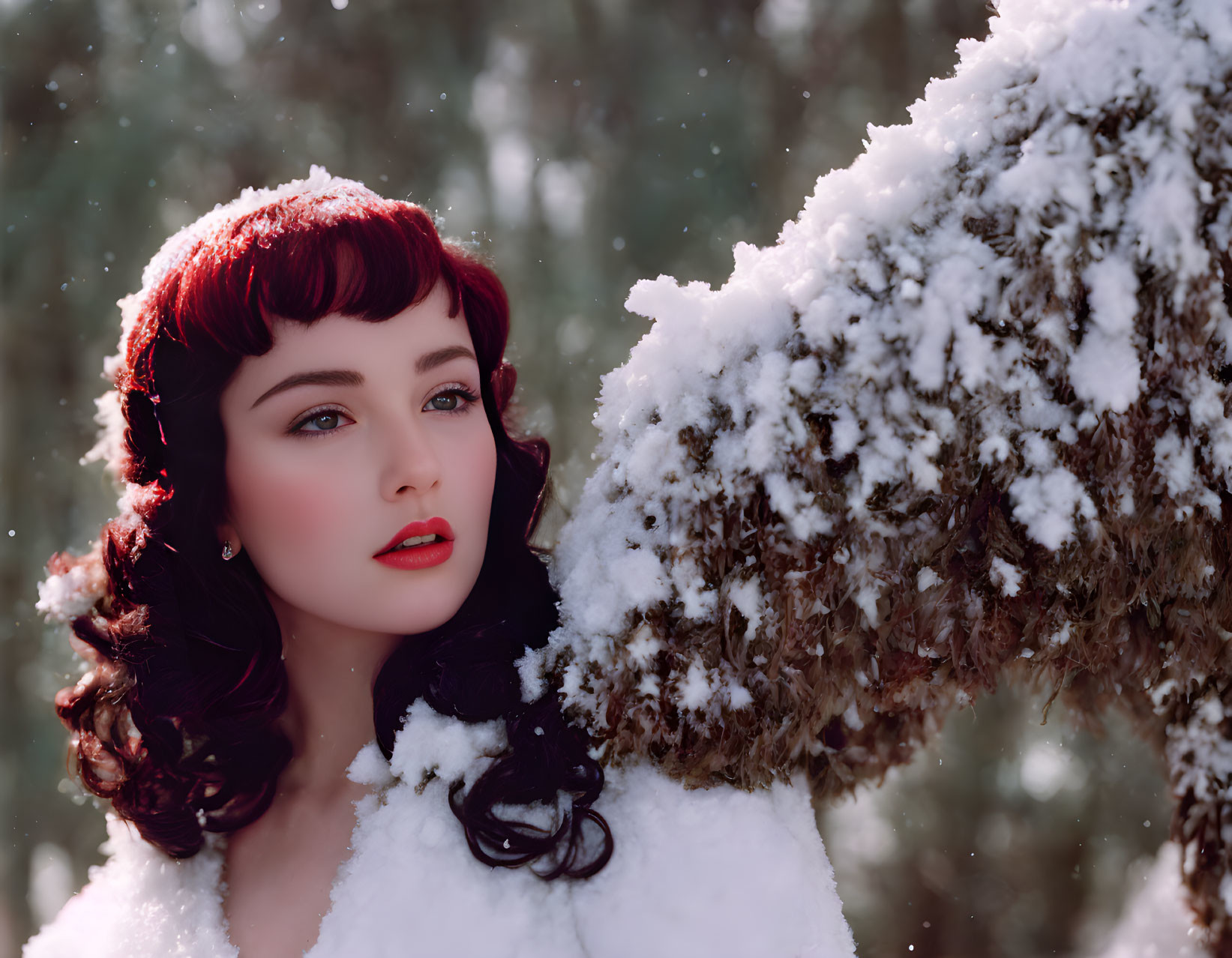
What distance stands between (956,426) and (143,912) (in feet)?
4.52

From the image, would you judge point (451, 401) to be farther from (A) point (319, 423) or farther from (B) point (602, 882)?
(B) point (602, 882)

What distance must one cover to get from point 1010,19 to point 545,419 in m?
2.16

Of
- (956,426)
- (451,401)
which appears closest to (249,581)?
(451,401)

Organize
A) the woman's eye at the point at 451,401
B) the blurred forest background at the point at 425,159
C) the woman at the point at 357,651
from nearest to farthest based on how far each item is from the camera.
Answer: the woman at the point at 357,651 < the woman's eye at the point at 451,401 < the blurred forest background at the point at 425,159

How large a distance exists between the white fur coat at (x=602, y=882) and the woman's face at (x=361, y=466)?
0.58 ft

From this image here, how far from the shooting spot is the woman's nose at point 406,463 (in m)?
1.13

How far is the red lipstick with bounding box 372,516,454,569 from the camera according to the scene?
1161 millimetres

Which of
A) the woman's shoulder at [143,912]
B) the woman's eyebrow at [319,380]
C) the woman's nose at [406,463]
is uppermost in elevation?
the woman's eyebrow at [319,380]

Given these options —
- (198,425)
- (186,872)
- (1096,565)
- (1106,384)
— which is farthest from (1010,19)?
(186,872)

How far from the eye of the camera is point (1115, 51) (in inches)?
36.2

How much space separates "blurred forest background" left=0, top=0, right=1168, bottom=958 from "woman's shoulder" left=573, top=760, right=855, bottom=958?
1879 millimetres

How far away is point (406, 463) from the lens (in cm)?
113

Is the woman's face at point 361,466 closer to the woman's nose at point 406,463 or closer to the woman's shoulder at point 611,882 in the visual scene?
the woman's nose at point 406,463

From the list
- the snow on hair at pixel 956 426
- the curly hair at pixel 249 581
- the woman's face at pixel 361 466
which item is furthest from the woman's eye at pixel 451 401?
the snow on hair at pixel 956 426
